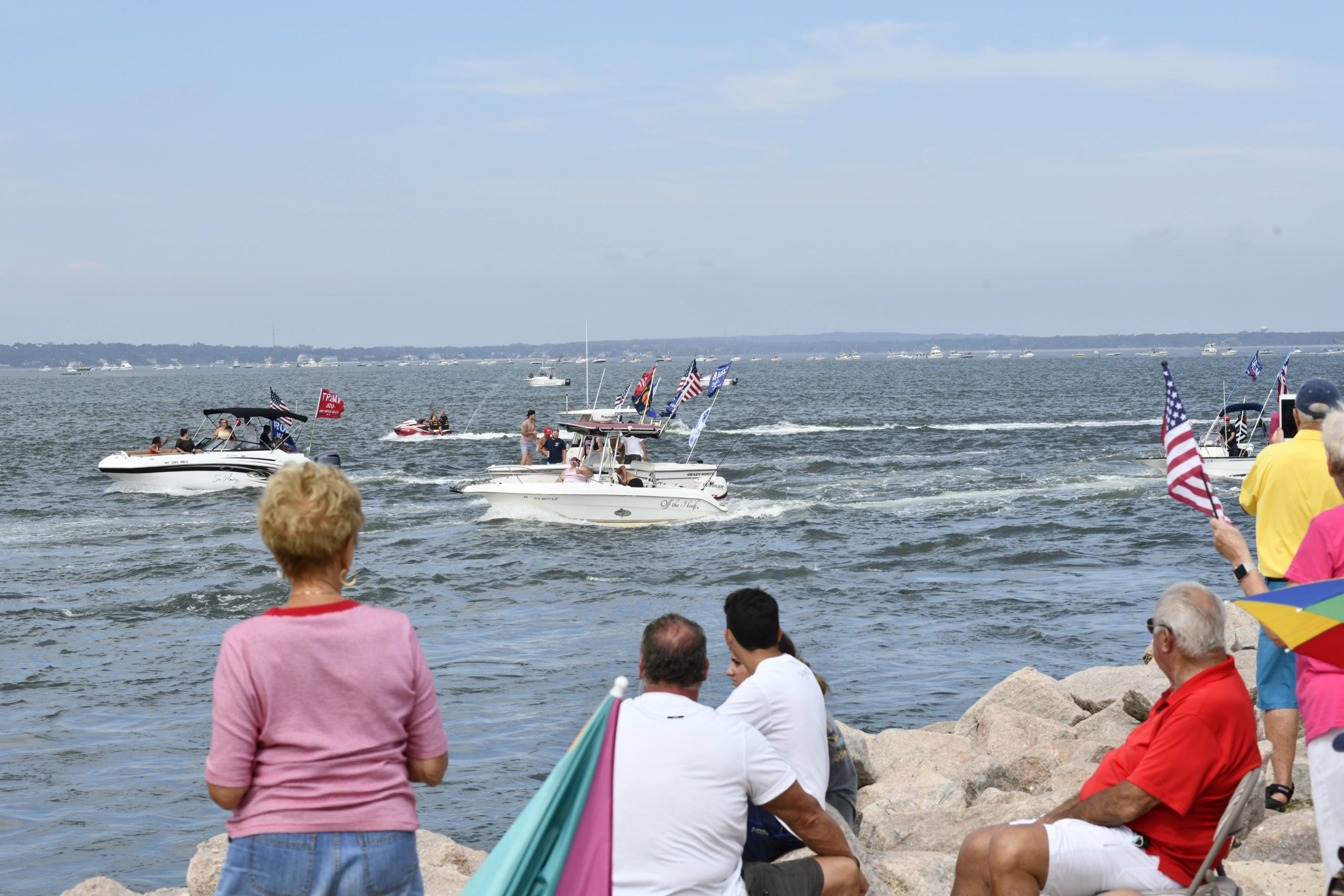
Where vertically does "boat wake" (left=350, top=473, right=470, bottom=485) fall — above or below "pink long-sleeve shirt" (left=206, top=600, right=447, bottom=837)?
below

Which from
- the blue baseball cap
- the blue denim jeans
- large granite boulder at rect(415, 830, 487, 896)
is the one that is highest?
the blue baseball cap

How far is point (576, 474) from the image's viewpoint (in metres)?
26.3

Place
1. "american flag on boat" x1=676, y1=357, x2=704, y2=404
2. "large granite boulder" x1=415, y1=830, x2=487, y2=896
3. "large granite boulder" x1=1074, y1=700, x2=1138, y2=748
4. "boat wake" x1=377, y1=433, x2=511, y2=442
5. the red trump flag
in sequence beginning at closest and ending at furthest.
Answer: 1. "large granite boulder" x1=415, y1=830, x2=487, y2=896
2. "large granite boulder" x1=1074, y1=700, x2=1138, y2=748
3. "american flag on boat" x1=676, y1=357, x2=704, y2=404
4. the red trump flag
5. "boat wake" x1=377, y1=433, x2=511, y2=442

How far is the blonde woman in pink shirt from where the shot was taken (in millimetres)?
3396

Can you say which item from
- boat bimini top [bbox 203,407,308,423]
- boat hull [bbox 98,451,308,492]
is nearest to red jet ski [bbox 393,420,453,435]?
boat bimini top [bbox 203,407,308,423]

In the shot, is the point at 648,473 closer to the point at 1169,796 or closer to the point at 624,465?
the point at 624,465

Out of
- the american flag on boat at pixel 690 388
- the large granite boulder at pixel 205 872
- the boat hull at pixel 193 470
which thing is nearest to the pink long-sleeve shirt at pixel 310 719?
the large granite boulder at pixel 205 872

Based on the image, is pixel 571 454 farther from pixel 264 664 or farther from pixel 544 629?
pixel 264 664

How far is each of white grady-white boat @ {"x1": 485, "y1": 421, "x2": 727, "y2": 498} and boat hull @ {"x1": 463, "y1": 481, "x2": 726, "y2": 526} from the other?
0.46m

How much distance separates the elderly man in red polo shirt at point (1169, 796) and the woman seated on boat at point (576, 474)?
21493 mm

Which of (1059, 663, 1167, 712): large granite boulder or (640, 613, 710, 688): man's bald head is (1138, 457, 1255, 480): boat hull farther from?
(640, 613, 710, 688): man's bald head

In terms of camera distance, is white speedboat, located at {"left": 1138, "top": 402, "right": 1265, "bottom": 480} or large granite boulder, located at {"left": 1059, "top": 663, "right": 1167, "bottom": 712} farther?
white speedboat, located at {"left": 1138, "top": 402, "right": 1265, "bottom": 480}

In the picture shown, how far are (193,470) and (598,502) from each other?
44.9 feet

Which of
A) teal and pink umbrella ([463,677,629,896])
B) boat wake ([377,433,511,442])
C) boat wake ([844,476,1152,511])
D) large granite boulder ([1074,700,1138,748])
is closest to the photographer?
teal and pink umbrella ([463,677,629,896])
